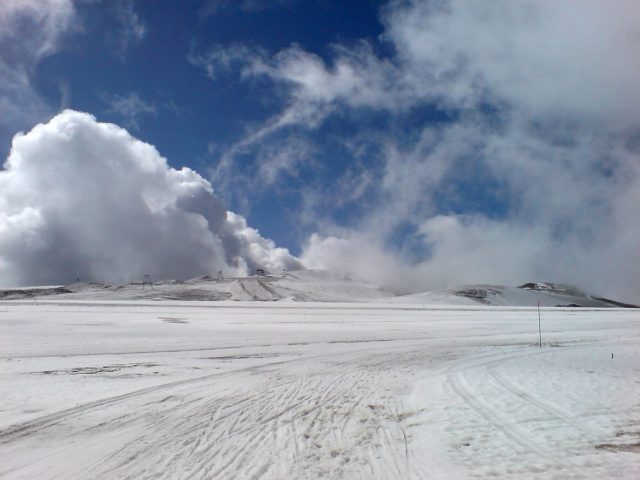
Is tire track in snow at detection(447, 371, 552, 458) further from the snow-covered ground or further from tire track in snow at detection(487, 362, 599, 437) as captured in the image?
tire track in snow at detection(487, 362, 599, 437)

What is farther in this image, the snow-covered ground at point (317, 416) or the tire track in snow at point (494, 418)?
the tire track in snow at point (494, 418)

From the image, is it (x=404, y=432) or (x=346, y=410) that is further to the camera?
(x=346, y=410)

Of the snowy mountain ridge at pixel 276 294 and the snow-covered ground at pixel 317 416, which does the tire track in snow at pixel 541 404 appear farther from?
the snowy mountain ridge at pixel 276 294

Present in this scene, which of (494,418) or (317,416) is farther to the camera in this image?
(317,416)

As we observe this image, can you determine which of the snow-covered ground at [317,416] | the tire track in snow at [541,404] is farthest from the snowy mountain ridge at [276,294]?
the tire track in snow at [541,404]

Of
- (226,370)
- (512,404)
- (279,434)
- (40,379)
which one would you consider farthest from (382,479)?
(40,379)

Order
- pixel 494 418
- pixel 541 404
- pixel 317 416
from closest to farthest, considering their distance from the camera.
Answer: pixel 494 418 → pixel 317 416 → pixel 541 404

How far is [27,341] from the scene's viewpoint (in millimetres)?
23562

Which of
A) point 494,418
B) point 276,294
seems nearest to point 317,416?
point 494,418

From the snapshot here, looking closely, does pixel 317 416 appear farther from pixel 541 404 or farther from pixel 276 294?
pixel 276 294

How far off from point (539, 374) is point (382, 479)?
1040cm

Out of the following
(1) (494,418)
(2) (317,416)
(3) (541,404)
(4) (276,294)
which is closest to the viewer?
(1) (494,418)

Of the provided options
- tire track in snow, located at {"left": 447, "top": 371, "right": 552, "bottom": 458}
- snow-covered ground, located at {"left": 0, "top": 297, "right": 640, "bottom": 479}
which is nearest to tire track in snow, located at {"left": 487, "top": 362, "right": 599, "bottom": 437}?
snow-covered ground, located at {"left": 0, "top": 297, "right": 640, "bottom": 479}

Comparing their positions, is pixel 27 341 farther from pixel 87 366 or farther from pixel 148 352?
pixel 87 366
